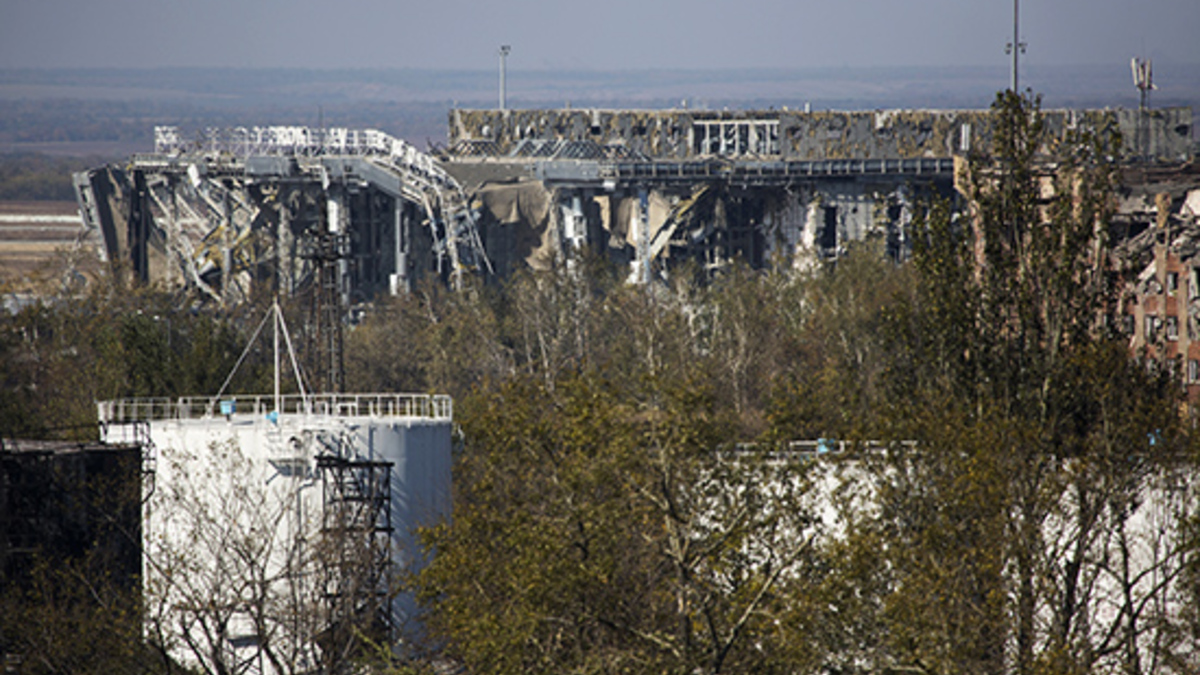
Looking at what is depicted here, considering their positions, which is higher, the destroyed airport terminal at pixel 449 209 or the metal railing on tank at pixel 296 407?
the destroyed airport terminal at pixel 449 209

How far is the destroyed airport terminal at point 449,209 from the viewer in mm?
117500

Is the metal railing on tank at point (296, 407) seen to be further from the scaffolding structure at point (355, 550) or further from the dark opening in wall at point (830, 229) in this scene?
the dark opening in wall at point (830, 229)

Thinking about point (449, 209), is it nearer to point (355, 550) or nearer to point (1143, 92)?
point (1143, 92)

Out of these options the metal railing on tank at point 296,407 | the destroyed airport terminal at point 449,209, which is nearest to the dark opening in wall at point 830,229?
the destroyed airport terminal at point 449,209

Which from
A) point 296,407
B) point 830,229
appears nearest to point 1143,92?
point 830,229

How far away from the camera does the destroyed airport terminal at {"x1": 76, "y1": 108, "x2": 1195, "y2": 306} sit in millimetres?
117500

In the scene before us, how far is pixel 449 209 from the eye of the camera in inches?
4532

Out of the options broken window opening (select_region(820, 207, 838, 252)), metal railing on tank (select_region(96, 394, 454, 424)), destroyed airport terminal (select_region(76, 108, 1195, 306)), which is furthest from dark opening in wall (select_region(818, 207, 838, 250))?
metal railing on tank (select_region(96, 394, 454, 424))

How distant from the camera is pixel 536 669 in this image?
36.8 m

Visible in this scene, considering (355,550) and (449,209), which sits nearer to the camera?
(355,550)

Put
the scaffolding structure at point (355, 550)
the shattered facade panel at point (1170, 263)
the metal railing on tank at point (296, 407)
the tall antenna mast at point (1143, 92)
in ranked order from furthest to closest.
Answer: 1. the tall antenna mast at point (1143, 92)
2. the shattered facade panel at point (1170, 263)
3. the metal railing on tank at point (296, 407)
4. the scaffolding structure at point (355, 550)

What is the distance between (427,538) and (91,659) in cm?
951

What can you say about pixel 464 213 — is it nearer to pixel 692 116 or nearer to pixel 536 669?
pixel 692 116

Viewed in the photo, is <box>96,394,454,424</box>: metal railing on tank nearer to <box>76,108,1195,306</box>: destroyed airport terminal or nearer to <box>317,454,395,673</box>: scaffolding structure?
<box>317,454,395,673</box>: scaffolding structure
